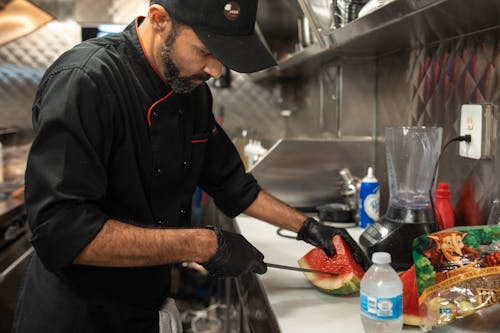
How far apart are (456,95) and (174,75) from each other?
977 mm

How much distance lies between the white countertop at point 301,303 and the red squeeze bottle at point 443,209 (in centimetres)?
42

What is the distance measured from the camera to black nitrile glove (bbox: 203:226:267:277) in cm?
122

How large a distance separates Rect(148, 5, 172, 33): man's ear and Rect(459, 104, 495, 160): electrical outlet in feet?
3.18

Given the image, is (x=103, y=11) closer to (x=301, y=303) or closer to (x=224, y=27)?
(x=224, y=27)

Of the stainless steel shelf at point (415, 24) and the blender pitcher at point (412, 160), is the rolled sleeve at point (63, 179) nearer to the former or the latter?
the stainless steel shelf at point (415, 24)

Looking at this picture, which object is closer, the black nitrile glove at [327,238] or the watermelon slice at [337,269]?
the watermelon slice at [337,269]

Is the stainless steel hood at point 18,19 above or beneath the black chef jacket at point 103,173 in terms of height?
above

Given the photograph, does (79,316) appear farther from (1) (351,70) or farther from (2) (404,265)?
(1) (351,70)

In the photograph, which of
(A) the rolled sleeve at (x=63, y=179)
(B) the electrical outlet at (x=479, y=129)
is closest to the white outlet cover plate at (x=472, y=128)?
(B) the electrical outlet at (x=479, y=129)

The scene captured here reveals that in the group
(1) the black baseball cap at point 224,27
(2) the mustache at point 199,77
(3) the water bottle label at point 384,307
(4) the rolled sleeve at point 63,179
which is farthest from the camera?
(2) the mustache at point 199,77

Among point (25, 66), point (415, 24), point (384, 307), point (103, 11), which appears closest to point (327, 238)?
point (384, 307)

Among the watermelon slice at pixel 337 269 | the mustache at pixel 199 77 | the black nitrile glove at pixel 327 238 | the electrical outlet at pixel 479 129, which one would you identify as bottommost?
the watermelon slice at pixel 337 269

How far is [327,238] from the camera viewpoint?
143 cm

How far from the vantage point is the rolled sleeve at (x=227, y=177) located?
5.42ft
